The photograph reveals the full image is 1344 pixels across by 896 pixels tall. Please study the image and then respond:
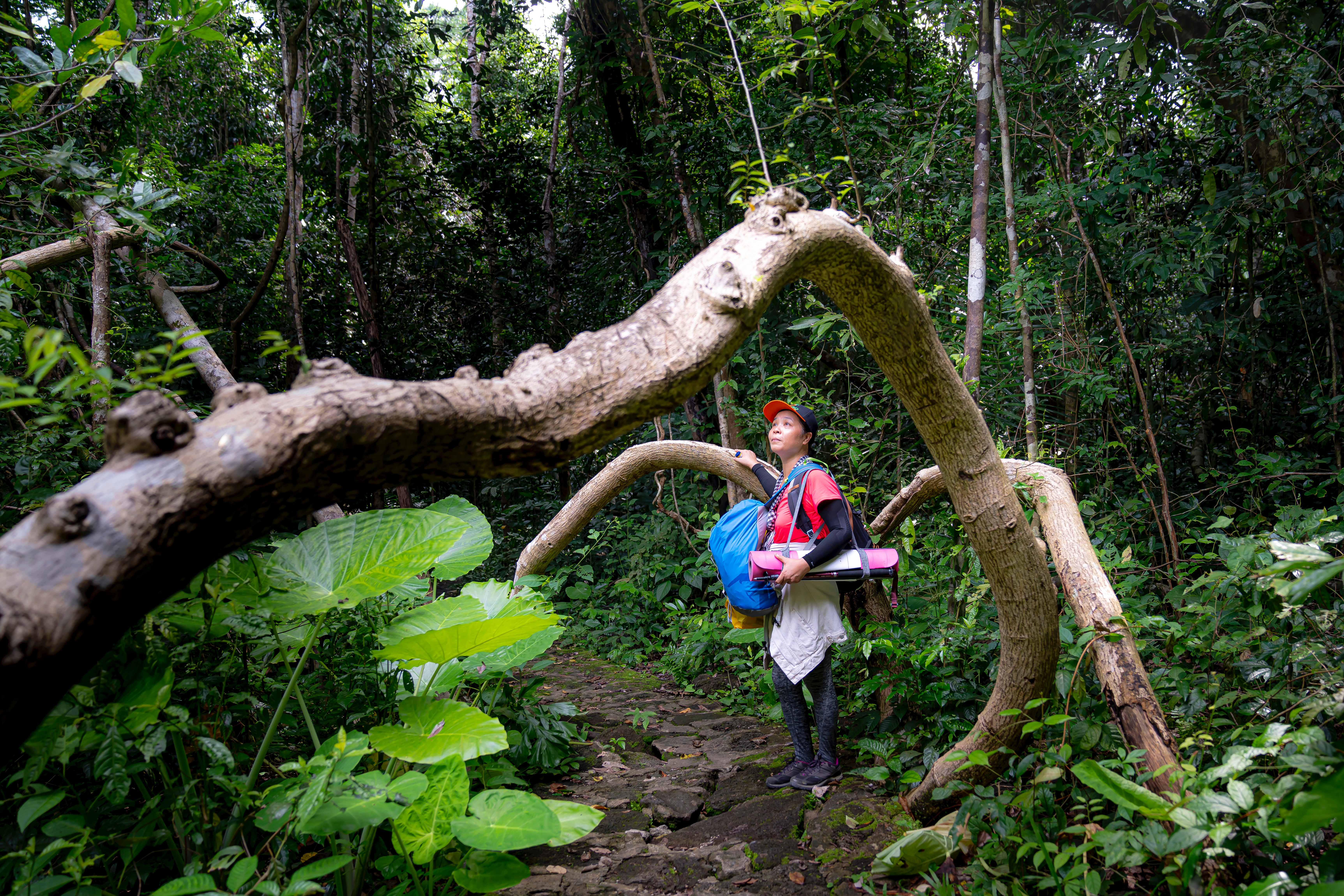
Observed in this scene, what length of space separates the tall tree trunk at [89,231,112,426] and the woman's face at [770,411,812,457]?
2808 millimetres

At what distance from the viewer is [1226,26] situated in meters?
4.62

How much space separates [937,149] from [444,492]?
8562mm

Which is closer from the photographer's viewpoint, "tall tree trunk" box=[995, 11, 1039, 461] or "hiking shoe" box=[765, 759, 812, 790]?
"hiking shoe" box=[765, 759, 812, 790]

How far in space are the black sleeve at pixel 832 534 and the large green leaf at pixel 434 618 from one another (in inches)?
53.0

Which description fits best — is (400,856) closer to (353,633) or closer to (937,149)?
(353,633)

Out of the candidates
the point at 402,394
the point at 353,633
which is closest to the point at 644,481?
the point at 353,633

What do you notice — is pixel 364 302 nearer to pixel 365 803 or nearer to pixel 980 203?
pixel 980 203

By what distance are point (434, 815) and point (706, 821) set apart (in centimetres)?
133

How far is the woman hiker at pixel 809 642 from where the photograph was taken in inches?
127

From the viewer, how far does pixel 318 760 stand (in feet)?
6.66

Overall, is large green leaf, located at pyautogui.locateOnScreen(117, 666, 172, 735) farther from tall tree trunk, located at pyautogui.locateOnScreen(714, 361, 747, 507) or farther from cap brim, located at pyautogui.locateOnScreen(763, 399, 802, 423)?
tall tree trunk, located at pyautogui.locateOnScreen(714, 361, 747, 507)

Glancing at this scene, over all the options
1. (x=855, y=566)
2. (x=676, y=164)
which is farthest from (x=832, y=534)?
(x=676, y=164)

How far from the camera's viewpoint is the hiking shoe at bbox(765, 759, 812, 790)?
10.8 ft

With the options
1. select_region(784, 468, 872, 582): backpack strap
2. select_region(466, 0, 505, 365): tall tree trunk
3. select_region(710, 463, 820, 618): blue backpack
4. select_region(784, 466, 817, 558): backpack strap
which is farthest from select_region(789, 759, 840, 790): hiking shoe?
select_region(466, 0, 505, 365): tall tree trunk
